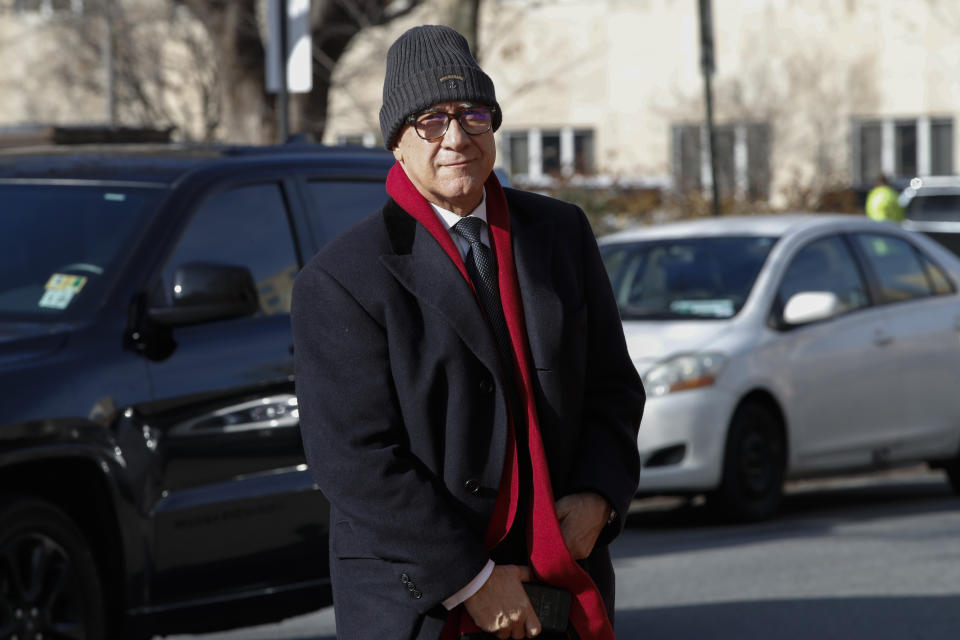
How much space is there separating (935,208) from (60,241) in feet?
78.8

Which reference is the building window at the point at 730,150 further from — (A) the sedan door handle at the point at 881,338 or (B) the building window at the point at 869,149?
(A) the sedan door handle at the point at 881,338

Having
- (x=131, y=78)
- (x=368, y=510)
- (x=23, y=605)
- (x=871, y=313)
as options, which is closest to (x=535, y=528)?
(x=368, y=510)

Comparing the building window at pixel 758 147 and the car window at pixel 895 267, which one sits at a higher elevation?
the car window at pixel 895 267

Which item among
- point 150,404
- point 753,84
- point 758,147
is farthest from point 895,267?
point 753,84

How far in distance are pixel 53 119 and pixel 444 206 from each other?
27.8 m

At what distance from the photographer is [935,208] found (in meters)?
28.3

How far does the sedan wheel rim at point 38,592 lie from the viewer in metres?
5.30

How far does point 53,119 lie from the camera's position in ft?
98.9

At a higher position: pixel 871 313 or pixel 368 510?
pixel 368 510

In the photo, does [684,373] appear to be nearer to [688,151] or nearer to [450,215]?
[450,215]

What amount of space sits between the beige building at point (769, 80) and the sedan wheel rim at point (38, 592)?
29.0 metres

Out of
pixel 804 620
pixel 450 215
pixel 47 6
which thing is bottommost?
pixel 804 620

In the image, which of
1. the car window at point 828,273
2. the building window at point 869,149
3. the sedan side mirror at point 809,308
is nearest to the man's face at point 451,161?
the sedan side mirror at point 809,308

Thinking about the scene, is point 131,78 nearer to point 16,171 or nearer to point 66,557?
point 16,171
